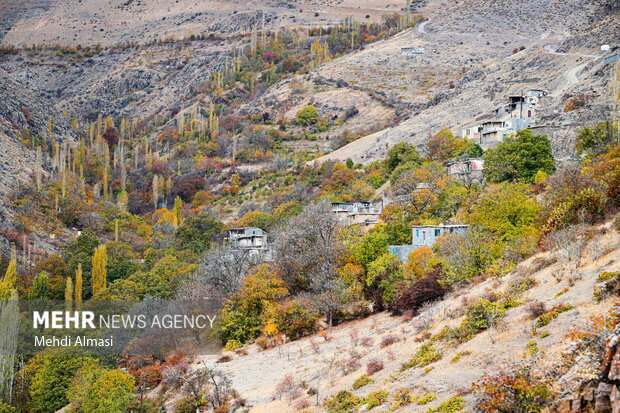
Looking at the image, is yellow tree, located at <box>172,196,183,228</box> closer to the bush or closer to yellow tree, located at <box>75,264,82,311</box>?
yellow tree, located at <box>75,264,82,311</box>

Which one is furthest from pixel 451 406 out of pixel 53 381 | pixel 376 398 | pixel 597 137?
pixel 597 137

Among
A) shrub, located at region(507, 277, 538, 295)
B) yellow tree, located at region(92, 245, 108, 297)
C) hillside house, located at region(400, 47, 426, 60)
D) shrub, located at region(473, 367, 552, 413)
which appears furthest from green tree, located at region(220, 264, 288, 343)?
hillside house, located at region(400, 47, 426, 60)

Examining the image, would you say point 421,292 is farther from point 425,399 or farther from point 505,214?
point 425,399

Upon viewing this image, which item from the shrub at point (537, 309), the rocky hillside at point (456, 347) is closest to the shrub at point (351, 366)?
the rocky hillside at point (456, 347)

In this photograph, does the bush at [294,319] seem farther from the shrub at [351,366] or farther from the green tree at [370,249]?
the shrub at [351,366]

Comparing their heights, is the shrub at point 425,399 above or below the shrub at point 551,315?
below

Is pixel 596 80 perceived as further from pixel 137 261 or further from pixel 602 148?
pixel 137 261
